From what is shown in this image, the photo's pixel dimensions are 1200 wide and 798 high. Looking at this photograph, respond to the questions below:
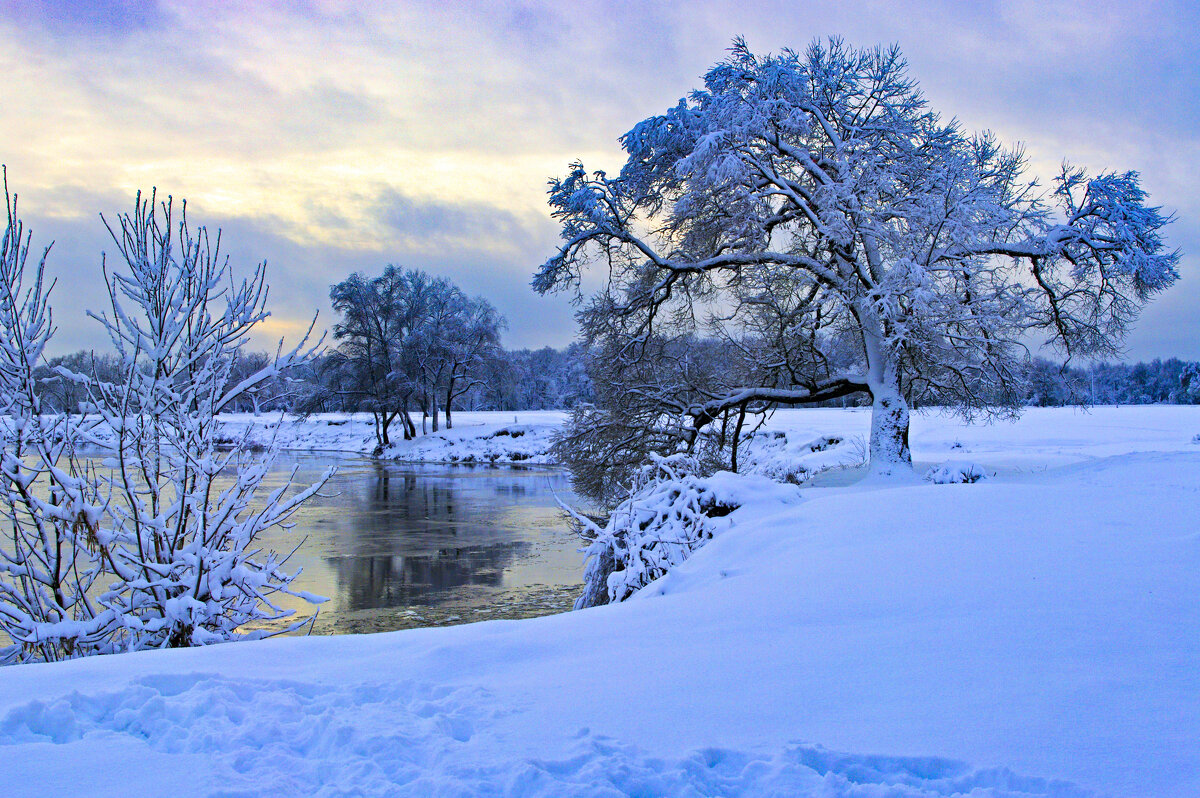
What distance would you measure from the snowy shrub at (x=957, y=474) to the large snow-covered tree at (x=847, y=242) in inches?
49.0

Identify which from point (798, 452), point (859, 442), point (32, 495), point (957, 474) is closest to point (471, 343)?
point (798, 452)

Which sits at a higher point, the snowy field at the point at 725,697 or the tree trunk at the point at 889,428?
the tree trunk at the point at 889,428

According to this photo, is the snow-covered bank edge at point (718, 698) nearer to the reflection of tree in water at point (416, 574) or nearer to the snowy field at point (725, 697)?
the snowy field at point (725, 697)

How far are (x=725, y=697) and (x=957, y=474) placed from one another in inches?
369

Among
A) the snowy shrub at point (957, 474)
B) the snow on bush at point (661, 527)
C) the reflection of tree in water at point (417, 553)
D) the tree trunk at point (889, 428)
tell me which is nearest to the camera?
the snow on bush at point (661, 527)

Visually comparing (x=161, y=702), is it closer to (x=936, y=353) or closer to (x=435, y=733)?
(x=435, y=733)

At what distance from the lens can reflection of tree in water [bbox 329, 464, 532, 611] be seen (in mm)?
10938

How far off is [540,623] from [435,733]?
1588 mm

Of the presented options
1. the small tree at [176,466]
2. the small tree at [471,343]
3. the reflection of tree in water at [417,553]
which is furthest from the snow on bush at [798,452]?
the small tree at [471,343]

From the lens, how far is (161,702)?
296cm

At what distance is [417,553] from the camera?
544 inches

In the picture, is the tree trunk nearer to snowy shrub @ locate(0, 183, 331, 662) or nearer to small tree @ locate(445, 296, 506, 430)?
snowy shrub @ locate(0, 183, 331, 662)

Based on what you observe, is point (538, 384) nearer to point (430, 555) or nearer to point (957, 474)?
point (430, 555)

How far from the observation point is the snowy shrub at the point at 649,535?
7449 mm
